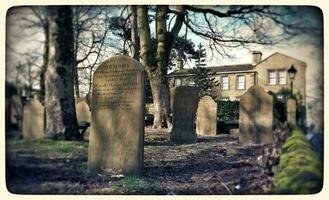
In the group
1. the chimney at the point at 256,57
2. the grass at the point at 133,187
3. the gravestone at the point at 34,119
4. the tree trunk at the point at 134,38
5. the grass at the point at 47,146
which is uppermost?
the tree trunk at the point at 134,38

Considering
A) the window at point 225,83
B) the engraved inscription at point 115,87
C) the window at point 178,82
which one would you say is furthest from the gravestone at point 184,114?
the engraved inscription at point 115,87

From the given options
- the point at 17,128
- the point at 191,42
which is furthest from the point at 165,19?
the point at 17,128

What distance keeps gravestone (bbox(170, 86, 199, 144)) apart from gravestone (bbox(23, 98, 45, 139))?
1951 mm

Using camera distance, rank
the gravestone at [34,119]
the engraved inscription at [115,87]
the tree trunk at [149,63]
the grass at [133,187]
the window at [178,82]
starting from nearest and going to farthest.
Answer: the grass at [133,187]
the engraved inscription at [115,87]
the gravestone at [34,119]
the tree trunk at [149,63]
the window at [178,82]

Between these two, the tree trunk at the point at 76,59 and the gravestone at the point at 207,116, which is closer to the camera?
the tree trunk at the point at 76,59

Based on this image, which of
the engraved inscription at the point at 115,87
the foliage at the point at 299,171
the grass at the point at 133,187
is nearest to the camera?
the foliage at the point at 299,171

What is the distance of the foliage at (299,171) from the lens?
234 inches

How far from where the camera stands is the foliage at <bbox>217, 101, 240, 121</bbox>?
254 inches

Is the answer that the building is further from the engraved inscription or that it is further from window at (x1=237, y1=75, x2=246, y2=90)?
the engraved inscription

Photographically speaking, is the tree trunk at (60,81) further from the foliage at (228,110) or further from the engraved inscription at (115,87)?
the foliage at (228,110)

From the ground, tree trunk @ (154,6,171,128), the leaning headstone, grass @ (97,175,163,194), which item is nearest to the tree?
tree trunk @ (154,6,171,128)

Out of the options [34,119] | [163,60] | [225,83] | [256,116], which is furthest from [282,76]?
[34,119]

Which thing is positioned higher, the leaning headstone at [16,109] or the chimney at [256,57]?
the chimney at [256,57]

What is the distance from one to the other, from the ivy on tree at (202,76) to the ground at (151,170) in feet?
2.27
